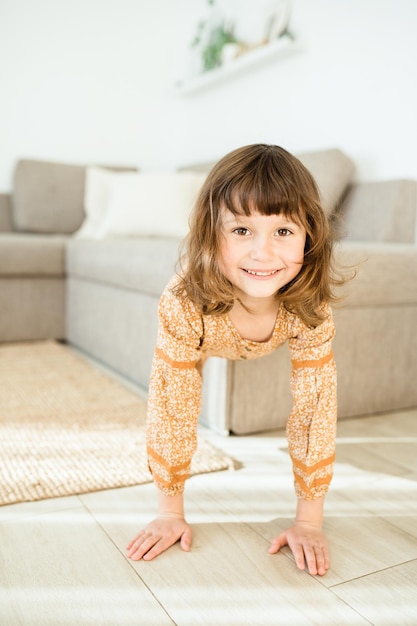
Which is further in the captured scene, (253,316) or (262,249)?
(253,316)

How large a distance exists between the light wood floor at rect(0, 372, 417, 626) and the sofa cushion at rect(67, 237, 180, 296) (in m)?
0.62

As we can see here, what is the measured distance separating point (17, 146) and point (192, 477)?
99.1 inches

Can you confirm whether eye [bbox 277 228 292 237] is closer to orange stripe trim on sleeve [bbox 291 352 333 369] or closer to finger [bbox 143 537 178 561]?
orange stripe trim on sleeve [bbox 291 352 333 369]

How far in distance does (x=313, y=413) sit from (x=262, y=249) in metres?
0.29

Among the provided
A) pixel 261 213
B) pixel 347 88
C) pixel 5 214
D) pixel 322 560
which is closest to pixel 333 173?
pixel 347 88

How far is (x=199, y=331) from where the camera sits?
3.22 feet

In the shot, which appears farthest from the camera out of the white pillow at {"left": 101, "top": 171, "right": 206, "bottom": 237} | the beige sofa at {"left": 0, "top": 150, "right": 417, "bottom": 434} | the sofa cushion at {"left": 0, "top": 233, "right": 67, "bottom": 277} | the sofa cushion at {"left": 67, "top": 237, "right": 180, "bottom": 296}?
the white pillow at {"left": 101, "top": 171, "right": 206, "bottom": 237}

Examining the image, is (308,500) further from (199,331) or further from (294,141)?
(294,141)

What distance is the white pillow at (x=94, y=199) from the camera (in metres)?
2.68

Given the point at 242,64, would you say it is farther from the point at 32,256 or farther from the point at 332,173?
the point at 32,256

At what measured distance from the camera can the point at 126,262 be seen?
1787 millimetres

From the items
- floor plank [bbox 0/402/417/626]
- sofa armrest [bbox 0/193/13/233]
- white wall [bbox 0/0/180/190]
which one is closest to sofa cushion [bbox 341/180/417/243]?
floor plank [bbox 0/402/417/626]

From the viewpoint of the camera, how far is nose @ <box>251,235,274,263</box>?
84 centimetres

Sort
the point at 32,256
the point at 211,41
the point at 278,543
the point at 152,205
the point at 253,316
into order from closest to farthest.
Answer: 1. the point at 278,543
2. the point at 253,316
3. the point at 32,256
4. the point at 152,205
5. the point at 211,41
